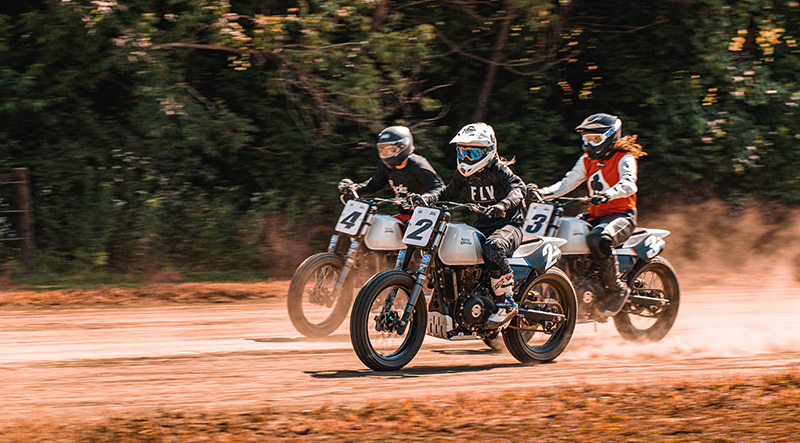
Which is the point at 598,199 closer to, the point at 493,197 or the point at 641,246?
the point at 641,246

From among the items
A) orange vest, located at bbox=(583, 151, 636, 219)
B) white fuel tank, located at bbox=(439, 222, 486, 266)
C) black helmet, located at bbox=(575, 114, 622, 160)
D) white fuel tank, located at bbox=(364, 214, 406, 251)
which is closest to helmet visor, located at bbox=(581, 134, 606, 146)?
black helmet, located at bbox=(575, 114, 622, 160)

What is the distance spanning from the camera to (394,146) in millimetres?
9242

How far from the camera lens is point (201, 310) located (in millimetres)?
10547

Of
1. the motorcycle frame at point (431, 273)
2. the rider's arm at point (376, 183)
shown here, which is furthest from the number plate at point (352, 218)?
the motorcycle frame at point (431, 273)

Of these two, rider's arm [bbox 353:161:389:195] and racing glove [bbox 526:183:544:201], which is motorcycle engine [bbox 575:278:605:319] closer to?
racing glove [bbox 526:183:544:201]

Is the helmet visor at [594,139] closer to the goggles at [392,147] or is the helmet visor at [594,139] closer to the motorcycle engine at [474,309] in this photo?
the goggles at [392,147]

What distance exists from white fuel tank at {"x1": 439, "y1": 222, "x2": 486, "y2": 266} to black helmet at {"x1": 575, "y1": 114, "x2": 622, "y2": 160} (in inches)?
75.9

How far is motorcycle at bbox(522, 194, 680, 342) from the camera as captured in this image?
8.53m

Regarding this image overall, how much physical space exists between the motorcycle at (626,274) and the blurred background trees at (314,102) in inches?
231

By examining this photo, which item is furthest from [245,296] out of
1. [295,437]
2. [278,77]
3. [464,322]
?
[295,437]

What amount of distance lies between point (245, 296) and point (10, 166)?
18.0 ft

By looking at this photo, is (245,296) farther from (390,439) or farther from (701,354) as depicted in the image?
(390,439)

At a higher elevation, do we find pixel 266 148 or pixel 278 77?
pixel 278 77

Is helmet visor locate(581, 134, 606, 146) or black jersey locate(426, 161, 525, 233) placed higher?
helmet visor locate(581, 134, 606, 146)
